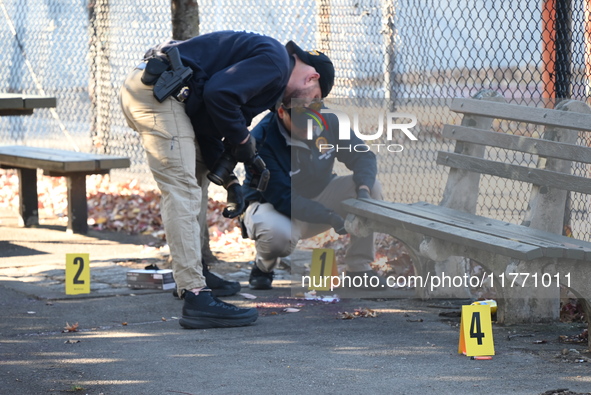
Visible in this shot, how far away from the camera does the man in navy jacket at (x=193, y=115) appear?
432 centimetres

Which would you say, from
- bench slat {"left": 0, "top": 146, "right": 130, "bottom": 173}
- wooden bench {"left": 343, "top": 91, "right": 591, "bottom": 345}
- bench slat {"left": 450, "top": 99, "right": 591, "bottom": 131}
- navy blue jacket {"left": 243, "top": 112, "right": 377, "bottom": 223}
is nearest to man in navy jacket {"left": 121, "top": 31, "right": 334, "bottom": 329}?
navy blue jacket {"left": 243, "top": 112, "right": 377, "bottom": 223}

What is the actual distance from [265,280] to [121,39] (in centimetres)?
550

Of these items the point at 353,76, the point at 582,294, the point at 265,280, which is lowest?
the point at 265,280

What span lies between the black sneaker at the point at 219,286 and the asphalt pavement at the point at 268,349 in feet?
0.24

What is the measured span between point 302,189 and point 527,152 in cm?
138

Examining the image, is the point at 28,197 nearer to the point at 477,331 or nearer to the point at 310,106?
the point at 310,106

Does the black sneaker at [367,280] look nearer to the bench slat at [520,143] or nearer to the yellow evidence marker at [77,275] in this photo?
the bench slat at [520,143]

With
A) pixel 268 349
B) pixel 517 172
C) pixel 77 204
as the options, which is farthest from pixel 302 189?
pixel 77 204

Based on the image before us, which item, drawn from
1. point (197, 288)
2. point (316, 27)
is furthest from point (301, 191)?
point (316, 27)

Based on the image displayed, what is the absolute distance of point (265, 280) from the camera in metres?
5.55

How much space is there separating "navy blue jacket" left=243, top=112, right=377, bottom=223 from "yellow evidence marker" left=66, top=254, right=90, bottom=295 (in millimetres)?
1079

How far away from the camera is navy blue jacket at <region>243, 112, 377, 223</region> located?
5.07m

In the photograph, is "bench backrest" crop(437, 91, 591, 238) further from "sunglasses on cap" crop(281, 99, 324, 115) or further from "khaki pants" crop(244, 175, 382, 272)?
"sunglasses on cap" crop(281, 99, 324, 115)

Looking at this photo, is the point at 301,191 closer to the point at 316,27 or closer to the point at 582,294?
the point at 582,294
